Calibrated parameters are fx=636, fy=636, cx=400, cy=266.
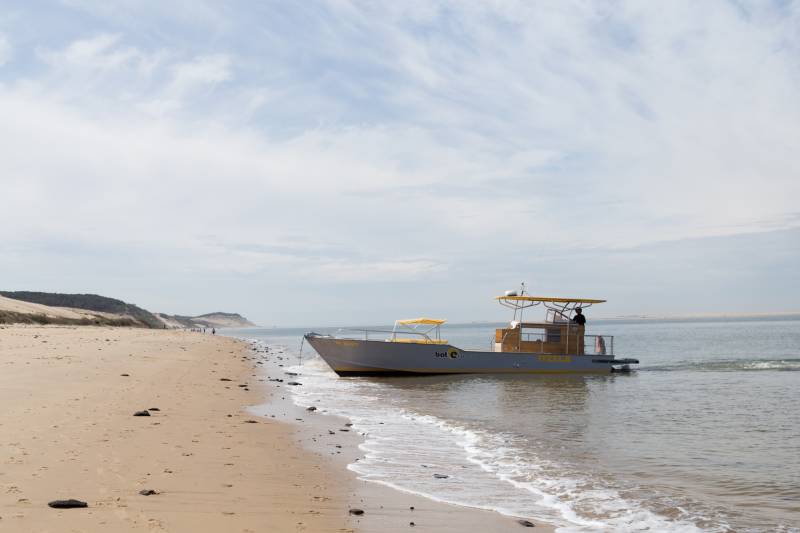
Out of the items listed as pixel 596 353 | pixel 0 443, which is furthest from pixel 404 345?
pixel 0 443

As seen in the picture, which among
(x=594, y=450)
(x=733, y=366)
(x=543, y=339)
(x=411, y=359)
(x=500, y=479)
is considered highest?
(x=543, y=339)

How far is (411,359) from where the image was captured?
29.2 metres

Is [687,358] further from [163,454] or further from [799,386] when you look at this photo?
[163,454]

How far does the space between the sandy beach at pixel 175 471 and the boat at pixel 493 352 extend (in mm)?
14377

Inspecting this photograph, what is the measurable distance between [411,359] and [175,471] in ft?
72.2

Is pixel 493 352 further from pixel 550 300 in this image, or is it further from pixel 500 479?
pixel 500 479

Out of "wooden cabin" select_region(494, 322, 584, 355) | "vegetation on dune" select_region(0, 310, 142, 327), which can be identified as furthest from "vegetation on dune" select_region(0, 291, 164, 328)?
"wooden cabin" select_region(494, 322, 584, 355)

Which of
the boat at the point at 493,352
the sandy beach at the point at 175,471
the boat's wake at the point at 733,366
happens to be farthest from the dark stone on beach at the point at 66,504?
the boat's wake at the point at 733,366

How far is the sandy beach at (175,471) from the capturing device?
19.1 feet

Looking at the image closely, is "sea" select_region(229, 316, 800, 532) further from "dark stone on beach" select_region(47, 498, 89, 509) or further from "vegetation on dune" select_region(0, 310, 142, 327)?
"vegetation on dune" select_region(0, 310, 142, 327)

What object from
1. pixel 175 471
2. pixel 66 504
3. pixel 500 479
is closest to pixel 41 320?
pixel 175 471

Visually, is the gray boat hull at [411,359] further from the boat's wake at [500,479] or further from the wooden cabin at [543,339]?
the boat's wake at [500,479]

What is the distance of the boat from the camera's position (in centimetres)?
2894

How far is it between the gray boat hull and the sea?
434 centimetres
